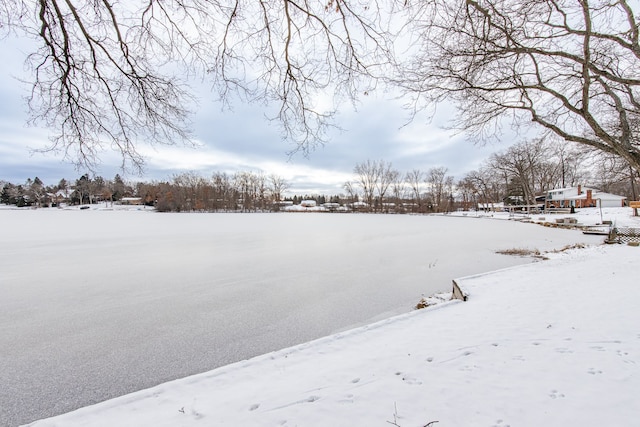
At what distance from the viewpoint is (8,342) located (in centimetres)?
314

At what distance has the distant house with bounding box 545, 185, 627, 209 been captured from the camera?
109 feet

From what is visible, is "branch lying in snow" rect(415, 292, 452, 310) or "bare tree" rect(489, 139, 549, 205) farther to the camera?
"bare tree" rect(489, 139, 549, 205)

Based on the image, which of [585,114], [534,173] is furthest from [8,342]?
[534,173]

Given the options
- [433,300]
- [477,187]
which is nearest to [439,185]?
[477,187]

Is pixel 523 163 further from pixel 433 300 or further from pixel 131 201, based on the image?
pixel 131 201

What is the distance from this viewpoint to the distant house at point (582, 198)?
3322cm

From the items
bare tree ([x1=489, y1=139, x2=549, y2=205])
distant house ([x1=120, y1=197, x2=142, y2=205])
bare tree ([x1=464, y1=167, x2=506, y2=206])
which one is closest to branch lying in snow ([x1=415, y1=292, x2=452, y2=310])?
bare tree ([x1=489, y1=139, x2=549, y2=205])

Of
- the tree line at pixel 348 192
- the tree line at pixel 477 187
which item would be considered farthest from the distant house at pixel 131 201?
the tree line at pixel 477 187

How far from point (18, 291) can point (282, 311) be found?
4.78m

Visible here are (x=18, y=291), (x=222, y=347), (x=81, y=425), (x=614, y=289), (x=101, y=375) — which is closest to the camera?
(x=81, y=425)

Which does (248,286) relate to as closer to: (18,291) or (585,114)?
(18,291)

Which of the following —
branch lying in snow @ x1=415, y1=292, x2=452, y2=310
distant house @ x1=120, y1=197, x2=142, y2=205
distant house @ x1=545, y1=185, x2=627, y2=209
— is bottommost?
branch lying in snow @ x1=415, y1=292, x2=452, y2=310

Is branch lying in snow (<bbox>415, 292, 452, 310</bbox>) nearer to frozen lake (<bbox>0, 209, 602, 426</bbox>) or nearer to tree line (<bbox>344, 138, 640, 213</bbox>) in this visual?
frozen lake (<bbox>0, 209, 602, 426</bbox>)

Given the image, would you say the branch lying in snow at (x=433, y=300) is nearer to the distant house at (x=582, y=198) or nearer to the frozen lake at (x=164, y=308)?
the frozen lake at (x=164, y=308)
